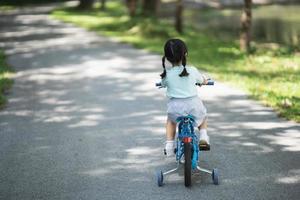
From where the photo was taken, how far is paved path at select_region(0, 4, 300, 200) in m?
5.88

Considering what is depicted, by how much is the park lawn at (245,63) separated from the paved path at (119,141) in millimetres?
421

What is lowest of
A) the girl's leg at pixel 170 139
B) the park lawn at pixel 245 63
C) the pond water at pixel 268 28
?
the pond water at pixel 268 28

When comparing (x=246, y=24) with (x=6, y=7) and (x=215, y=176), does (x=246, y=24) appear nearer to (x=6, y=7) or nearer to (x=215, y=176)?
(x=215, y=176)

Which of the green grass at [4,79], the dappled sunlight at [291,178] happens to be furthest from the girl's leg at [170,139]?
the green grass at [4,79]

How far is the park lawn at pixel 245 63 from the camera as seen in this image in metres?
10.1

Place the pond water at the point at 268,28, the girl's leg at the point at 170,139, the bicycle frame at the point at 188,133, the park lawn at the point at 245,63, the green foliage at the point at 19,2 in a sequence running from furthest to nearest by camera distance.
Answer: the green foliage at the point at 19,2 → the pond water at the point at 268,28 → the park lawn at the point at 245,63 → the girl's leg at the point at 170,139 → the bicycle frame at the point at 188,133

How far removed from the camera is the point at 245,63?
566 inches

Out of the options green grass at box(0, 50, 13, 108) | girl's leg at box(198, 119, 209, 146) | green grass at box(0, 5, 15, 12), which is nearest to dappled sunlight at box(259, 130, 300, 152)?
girl's leg at box(198, 119, 209, 146)

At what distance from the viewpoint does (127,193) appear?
575cm

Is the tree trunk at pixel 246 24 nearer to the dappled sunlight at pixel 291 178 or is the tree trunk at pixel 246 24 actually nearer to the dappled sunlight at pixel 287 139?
the dappled sunlight at pixel 287 139

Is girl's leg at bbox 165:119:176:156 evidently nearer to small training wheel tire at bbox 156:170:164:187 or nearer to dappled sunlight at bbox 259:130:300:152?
small training wheel tire at bbox 156:170:164:187

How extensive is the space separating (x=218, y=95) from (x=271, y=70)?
10.2 ft

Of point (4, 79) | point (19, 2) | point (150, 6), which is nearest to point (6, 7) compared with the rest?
point (19, 2)

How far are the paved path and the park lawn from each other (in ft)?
1.38
